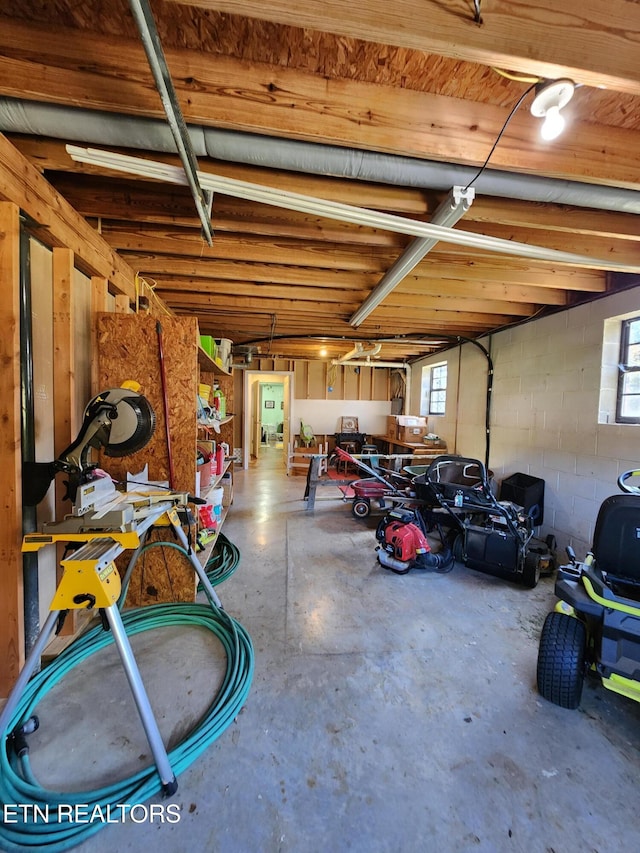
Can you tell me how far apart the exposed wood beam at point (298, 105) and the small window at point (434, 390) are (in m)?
4.36

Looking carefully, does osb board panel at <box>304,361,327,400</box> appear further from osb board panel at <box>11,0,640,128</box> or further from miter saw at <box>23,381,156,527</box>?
osb board panel at <box>11,0,640,128</box>

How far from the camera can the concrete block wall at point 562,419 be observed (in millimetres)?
2787

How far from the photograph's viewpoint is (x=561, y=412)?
3.24 meters

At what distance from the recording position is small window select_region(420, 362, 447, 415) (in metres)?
5.97

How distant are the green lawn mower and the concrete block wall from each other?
1.53 metres

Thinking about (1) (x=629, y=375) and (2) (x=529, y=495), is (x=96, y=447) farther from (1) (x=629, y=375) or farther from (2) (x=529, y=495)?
(1) (x=629, y=375)

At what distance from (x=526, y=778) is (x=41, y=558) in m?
2.37

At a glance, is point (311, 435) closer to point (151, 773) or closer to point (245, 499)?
point (245, 499)

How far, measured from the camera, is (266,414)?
12.2 metres

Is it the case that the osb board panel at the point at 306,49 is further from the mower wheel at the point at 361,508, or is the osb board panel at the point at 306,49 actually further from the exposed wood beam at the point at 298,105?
the mower wheel at the point at 361,508

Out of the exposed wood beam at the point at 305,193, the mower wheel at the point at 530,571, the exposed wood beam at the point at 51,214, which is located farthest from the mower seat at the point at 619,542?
the exposed wood beam at the point at 51,214

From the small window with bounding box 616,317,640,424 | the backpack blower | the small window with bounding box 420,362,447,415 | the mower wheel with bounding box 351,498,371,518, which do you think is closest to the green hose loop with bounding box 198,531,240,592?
the backpack blower

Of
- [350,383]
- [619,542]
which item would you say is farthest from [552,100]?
[350,383]

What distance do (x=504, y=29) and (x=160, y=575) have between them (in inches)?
118
